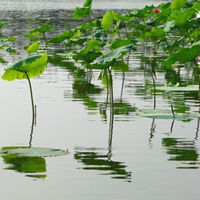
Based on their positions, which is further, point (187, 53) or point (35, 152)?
point (187, 53)

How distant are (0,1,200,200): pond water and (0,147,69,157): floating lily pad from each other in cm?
4

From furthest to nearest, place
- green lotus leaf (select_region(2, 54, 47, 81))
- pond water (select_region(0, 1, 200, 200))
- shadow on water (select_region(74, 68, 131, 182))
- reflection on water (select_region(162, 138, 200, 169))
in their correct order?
green lotus leaf (select_region(2, 54, 47, 81)), reflection on water (select_region(162, 138, 200, 169)), shadow on water (select_region(74, 68, 131, 182)), pond water (select_region(0, 1, 200, 200))

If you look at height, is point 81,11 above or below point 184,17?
above

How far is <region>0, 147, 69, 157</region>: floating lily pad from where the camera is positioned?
14.9 feet

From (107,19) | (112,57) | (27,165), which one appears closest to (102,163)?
(27,165)

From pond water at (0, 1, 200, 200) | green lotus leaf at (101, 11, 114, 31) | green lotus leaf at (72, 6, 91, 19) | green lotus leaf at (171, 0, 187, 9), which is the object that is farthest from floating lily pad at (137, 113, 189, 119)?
green lotus leaf at (72, 6, 91, 19)

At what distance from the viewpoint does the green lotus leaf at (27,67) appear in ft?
18.6

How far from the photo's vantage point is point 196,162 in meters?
4.45

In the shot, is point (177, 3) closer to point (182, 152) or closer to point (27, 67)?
point (27, 67)

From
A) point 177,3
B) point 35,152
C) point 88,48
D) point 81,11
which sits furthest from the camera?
point 81,11

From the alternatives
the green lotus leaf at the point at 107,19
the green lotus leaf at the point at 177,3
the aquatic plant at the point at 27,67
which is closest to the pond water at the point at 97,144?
the aquatic plant at the point at 27,67

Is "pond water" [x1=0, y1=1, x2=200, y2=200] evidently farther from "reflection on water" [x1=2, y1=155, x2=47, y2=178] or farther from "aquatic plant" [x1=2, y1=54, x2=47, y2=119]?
"aquatic plant" [x1=2, y1=54, x2=47, y2=119]

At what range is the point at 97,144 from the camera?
16.4 ft

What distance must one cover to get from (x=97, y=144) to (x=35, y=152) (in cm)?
64
